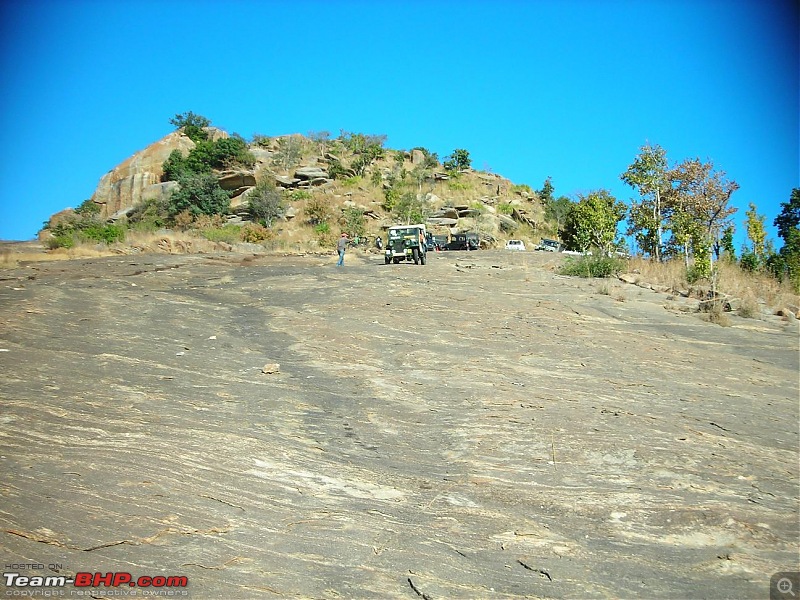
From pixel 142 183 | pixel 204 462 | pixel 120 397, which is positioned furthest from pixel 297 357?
pixel 142 183

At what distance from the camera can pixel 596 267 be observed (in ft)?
75.7

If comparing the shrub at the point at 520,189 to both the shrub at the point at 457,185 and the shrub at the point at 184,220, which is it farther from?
the shrub at the point at 184,220

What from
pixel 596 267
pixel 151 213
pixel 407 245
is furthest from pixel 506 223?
pixel 596 267

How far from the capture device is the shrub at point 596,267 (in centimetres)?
2286

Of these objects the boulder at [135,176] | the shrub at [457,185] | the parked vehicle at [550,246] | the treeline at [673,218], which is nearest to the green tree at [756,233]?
the treeline at [673,218]

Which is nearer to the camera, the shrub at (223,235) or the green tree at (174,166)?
the shrub at (223,235)

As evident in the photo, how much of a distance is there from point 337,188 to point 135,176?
834 inches

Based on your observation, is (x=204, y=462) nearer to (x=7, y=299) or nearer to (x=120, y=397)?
(x=120, y=397)

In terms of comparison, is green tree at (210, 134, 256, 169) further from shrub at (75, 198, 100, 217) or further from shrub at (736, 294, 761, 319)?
shrub at (736, 294, 761, 319)

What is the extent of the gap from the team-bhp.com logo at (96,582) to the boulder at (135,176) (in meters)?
63.1

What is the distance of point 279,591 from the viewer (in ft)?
13.4

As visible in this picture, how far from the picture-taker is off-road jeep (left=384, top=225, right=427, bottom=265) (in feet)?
98.1

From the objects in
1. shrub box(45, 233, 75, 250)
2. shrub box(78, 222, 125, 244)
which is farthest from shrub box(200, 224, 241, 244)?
shrub box(45, 233, 75, 250)

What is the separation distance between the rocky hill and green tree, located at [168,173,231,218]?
1426 millimetres
